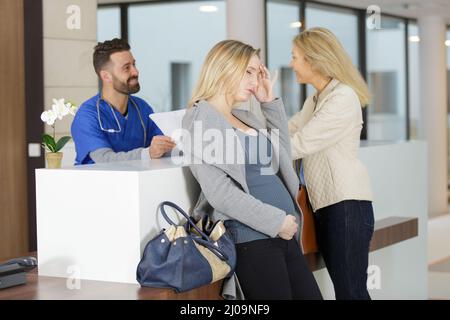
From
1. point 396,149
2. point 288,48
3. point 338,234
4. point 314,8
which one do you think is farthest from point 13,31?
point 314,8

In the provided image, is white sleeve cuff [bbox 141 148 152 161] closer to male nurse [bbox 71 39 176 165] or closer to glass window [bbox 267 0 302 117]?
male nurse [bbox 71 39 176 165]

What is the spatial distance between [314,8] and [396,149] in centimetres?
426

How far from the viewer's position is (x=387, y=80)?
974 centimetres

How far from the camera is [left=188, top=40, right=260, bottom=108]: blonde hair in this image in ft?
7.95

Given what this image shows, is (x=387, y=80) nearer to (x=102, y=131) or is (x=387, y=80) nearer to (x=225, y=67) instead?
(x=102, y=131)

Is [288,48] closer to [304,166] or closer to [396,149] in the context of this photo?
[396,149]

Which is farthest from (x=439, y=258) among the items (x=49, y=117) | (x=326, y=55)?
(x=49, y=117)

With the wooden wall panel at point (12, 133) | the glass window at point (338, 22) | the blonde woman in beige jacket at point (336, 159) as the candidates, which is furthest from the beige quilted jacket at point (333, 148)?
the glass window at point (338, 22)

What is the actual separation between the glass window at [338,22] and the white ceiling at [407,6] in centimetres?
13

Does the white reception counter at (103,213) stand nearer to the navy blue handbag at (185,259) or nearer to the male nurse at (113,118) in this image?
the navy blue handbag at (185,259)

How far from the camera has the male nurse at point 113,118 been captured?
3.09 m

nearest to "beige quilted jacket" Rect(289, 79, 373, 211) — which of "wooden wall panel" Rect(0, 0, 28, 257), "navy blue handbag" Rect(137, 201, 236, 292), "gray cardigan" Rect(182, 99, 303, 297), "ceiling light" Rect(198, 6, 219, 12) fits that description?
"gray cardigan" Rect(182, 99, 303, 297)

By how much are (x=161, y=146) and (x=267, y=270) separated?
70 cm

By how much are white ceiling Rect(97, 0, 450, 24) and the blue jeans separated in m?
5.57
